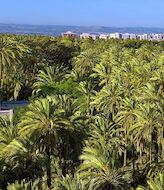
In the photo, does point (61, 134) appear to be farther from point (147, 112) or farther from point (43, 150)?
point (147, 112)

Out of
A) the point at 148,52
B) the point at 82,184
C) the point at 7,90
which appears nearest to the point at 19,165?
the point at 82,184

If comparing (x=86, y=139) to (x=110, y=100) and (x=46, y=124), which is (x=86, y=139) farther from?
(x=110, y=100)

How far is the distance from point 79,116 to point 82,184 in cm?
1203

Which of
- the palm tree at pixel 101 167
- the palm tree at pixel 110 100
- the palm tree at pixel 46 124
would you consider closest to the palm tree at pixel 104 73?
the palm tree at pixel 110 100

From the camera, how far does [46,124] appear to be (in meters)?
30.6

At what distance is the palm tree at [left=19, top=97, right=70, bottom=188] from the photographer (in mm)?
30547

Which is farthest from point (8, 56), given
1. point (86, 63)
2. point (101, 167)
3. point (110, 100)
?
point (86, 63)

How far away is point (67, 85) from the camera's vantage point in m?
53.1

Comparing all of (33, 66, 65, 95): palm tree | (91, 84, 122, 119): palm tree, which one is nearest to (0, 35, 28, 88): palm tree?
(33, 66, 65, 95): palm tree

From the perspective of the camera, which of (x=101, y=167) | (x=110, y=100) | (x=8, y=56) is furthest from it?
(x=8, y=56)

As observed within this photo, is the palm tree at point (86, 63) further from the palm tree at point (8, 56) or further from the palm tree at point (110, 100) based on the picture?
the palm tree at point (110, 100)

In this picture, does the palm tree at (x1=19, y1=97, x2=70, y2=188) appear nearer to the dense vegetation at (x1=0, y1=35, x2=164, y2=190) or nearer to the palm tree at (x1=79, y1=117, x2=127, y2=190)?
the dense vegetation at (x1=0, y1=35, x2=164, y2=190)

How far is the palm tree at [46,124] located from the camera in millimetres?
30547

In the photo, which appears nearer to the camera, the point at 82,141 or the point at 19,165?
the point at 19,165
